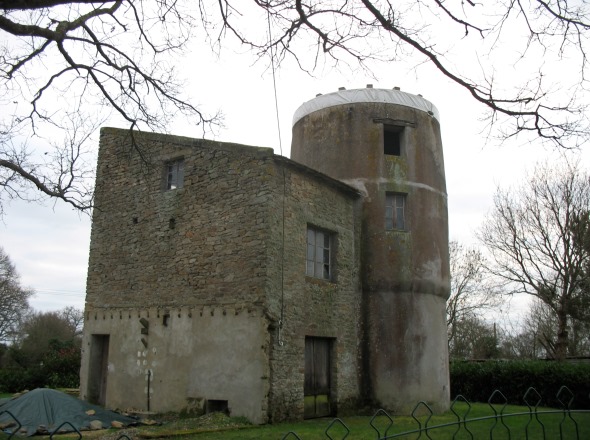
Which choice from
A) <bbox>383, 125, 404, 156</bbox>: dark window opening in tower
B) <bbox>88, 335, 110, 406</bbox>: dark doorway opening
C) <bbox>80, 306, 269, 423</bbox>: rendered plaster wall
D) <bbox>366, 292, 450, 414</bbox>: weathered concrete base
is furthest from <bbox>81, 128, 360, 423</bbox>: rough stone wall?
<bbox>383, 125, 404, 156</bbox>: dark window opening in tower

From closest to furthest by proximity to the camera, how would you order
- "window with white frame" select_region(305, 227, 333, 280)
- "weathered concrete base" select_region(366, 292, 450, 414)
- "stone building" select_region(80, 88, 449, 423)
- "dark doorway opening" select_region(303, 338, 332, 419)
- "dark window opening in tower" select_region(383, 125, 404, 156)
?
"stone building" select_region(80, 88, 449, 423)
"dark doorway opening" select_region(303, 338, 332, 419)
"window with white frame" select_region(305, 227, 333, 280)
"weathered concrete base" select_region(366, 292, 450, 414)
"dark window opening in tower" select_region(383, 125, 404, 156)

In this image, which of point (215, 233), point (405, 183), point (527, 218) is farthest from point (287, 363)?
point (527, 218)

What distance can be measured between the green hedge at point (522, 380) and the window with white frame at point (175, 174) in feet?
46.9

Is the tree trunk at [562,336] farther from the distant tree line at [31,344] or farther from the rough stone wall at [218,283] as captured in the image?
the distant tree line at [31,344]

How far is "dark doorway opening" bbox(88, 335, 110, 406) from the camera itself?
1639cm

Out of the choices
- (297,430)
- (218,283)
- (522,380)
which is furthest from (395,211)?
(522,380)

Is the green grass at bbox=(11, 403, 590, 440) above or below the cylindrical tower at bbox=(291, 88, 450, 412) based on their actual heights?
below

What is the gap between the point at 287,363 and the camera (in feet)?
43.5

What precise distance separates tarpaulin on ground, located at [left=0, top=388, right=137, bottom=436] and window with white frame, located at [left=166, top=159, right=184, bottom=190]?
623cm

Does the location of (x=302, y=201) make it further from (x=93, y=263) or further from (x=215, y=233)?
(x=93, y=263)

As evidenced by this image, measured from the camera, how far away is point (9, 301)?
4209 cm

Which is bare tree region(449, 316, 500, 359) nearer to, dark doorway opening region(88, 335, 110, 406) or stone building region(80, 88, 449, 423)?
stone building region(80, 88, 449, 423)

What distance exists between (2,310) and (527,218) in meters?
36.4

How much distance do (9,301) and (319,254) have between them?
35.0 metres
